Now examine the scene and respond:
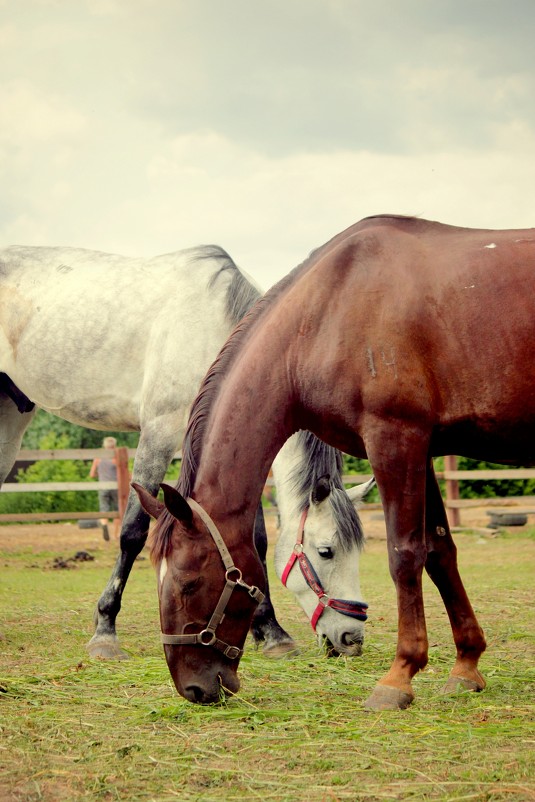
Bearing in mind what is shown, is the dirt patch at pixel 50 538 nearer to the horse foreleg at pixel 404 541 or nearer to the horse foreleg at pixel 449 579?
the horse foreleg at pixel 449 579

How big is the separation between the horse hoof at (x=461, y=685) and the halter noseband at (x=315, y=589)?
98cm

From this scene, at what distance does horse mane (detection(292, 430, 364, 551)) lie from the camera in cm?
518

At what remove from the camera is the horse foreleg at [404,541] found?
3.61 m

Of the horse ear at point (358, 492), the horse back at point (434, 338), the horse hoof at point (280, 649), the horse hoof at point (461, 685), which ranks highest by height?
the horse back at point (434, 338)

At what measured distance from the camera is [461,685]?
3875 mm

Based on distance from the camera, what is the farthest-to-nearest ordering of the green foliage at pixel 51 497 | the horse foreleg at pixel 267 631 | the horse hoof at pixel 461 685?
the green foliage at pixel 51 497
the horse foreleg at pixel 267 631
the horse hoof at pixel 461 685

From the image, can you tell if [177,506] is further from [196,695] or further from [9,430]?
[9,430]

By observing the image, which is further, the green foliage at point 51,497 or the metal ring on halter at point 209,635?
the green foliage at point 51,497

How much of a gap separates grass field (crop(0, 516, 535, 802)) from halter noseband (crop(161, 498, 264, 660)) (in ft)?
0.86

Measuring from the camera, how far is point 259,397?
391 cm

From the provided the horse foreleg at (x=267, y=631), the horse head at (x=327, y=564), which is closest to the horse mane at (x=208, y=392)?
the horse head at (x=327, y=564)

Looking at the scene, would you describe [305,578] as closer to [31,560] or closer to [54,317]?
[54,317]

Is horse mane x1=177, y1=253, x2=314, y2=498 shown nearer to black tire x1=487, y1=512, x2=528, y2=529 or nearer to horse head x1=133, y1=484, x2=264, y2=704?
horse head x1=133, y1=484, x2=264, y2=704

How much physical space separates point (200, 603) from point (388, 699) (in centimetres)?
89
